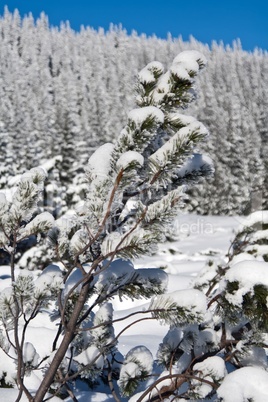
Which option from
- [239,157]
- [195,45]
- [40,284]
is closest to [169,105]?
[40,284]

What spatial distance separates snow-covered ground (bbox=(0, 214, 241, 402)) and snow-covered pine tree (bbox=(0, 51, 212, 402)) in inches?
11.7

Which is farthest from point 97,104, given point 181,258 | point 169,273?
point 169,273

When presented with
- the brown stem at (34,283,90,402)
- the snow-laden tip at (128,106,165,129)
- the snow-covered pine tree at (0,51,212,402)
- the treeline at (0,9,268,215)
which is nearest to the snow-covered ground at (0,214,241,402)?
the snow-covered pine tree at (0,51,212,402)

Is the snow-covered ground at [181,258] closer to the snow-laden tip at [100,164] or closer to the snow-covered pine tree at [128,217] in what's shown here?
the snow-covered pine tree at [128,217]

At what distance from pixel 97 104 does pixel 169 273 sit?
10362 cm

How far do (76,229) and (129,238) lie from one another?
0.66 m

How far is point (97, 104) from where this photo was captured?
11206 centimetres

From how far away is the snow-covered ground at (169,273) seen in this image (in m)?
4.09

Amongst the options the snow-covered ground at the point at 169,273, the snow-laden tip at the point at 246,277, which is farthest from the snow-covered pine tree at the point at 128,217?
the snow-covered ground at the point at 169,273

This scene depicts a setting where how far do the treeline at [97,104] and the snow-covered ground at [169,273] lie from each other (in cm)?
260

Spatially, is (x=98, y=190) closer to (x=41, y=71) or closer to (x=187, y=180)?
(x=187, y=180)

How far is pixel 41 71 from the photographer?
15075 centimetres

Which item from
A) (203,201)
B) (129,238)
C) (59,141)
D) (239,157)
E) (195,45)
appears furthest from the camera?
(195,45)

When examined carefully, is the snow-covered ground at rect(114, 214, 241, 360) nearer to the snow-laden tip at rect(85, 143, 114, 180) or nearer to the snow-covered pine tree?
the snow-covered pine tree
